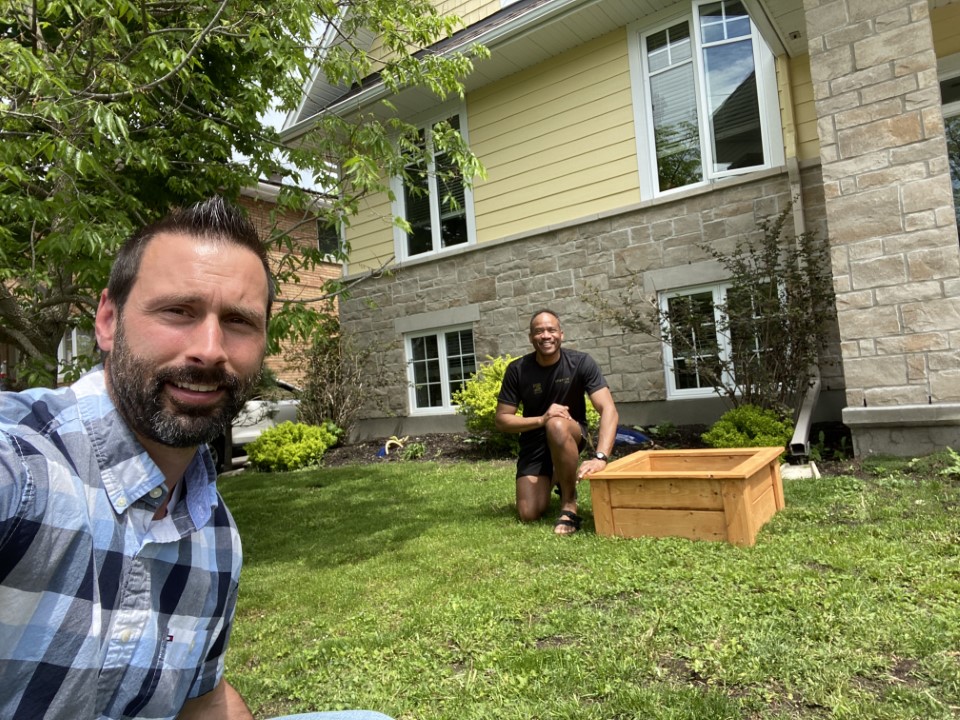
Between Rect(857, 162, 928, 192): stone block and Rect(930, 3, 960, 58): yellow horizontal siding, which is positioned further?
Rect(930, 3, 960, 58): yellow horizontal siding

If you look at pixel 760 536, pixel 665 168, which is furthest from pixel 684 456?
pixel 665 168

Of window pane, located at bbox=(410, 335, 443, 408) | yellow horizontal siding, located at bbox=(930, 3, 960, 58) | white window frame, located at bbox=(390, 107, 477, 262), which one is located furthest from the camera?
window pane, located at bbox=(410, 335, 443, 408)

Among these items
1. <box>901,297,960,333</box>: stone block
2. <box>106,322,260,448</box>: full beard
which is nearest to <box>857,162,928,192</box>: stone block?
<box>901,297,960,333</box>: stone block

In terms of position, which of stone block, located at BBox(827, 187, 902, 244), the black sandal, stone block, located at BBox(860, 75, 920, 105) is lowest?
the black sandal

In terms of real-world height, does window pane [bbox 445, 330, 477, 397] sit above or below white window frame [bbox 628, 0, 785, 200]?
below

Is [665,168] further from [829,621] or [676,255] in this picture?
[829,621]

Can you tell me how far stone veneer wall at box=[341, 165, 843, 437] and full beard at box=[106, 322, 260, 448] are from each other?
6.84 metres

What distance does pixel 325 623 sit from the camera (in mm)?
3023

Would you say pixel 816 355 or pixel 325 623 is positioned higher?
pixel 816 355

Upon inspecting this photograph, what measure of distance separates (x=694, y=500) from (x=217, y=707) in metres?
2.92

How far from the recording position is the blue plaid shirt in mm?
881

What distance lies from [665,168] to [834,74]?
2.80 metres

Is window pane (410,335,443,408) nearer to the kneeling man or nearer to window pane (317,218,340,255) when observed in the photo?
window pane (317,218,340,255)

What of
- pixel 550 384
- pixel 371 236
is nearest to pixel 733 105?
pixel 550 384
